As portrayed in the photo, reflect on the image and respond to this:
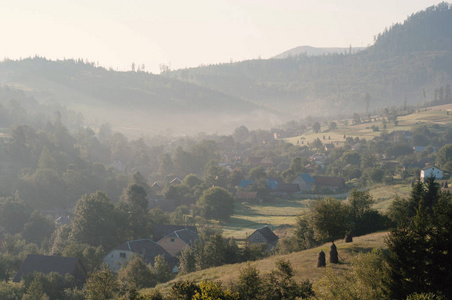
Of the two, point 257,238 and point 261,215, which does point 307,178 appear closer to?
point 261,215

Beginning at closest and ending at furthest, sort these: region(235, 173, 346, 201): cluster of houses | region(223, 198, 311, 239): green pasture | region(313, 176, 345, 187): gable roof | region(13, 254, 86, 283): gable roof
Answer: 1. region(13, 254, 86, 283): gable roof
2. region(223, 198, 311, 239): green pasture
3. region(235, 173, 346, 201): cluster of houses
4. region(313, 176, 345, 187): gable roof

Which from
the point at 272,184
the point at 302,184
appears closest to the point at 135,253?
the point at 272,184

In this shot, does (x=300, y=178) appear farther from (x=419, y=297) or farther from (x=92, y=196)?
(x=419, y=297)

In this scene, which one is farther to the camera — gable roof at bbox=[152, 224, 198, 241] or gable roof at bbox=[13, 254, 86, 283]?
gable roof at bbox=[152, 224, 198, 241]

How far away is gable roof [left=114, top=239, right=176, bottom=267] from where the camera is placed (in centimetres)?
4634

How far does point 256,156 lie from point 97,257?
9431cm

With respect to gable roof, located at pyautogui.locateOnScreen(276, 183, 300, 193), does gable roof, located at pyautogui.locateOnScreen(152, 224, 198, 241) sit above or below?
above

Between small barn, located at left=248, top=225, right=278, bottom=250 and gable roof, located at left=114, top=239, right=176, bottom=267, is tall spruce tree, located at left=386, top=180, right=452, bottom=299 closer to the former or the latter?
gable roof, located at left=114, top=239, right=176, bottom=267

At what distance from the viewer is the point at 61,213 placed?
75.7 metres

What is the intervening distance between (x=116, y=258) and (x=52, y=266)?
7.33 meters

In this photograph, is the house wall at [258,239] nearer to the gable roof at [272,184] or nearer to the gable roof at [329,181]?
the gable roof at [272,184]

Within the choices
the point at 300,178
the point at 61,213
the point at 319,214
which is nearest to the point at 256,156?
the point at 300,178

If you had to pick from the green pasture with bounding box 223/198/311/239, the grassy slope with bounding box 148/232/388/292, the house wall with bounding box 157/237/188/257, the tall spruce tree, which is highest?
the tall spruce tree

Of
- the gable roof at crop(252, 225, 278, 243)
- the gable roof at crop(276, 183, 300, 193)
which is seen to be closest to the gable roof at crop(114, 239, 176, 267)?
the gable roof at crop(252, 225, 278, 243)
